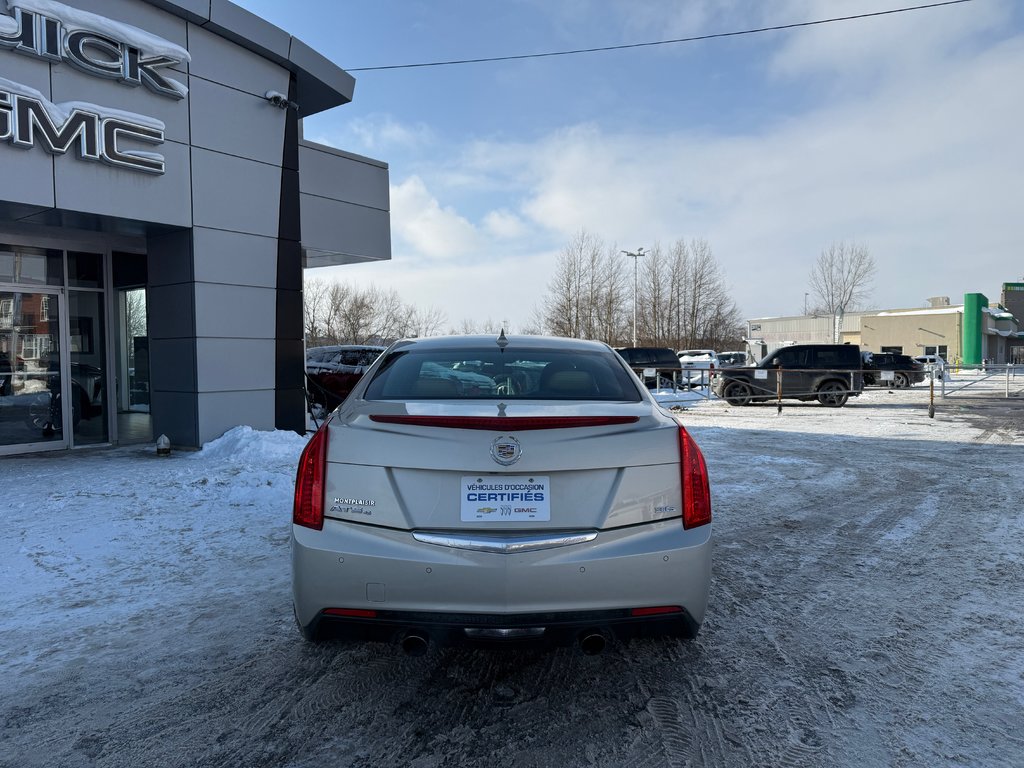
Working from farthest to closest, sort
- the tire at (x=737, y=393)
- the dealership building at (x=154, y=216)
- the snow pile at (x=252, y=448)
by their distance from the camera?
the tire at (x=737, y=393) → the snow pile at (x=252, y=448) → the dealership building at (x=154, y=216)

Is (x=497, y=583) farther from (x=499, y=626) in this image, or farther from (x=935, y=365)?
(x=935, y=365)

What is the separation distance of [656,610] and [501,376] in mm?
1496

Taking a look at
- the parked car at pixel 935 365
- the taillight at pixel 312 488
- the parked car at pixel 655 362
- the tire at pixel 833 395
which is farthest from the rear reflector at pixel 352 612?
the parked car at pixel 655 362

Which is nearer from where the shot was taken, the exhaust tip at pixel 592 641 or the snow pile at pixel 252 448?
the exhaust tip at pixel 592 641

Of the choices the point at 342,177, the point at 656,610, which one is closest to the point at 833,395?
the point at 342,177

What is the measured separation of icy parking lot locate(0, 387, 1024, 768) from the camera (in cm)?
266

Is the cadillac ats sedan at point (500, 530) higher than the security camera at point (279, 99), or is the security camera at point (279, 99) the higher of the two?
the security camera at point (279, 99)

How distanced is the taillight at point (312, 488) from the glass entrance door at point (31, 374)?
8875 mm

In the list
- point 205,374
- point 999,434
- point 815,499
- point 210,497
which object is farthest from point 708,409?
point 210,497

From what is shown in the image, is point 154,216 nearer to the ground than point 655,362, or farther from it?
farther from it

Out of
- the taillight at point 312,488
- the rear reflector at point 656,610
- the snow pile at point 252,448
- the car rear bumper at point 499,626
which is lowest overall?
the snow pile at point 252,448

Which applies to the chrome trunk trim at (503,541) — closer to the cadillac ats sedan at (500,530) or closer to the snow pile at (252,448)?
the cadillac ats sedan at (500,530)

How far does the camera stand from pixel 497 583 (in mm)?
2600

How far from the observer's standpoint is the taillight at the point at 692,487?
2.83 meters
